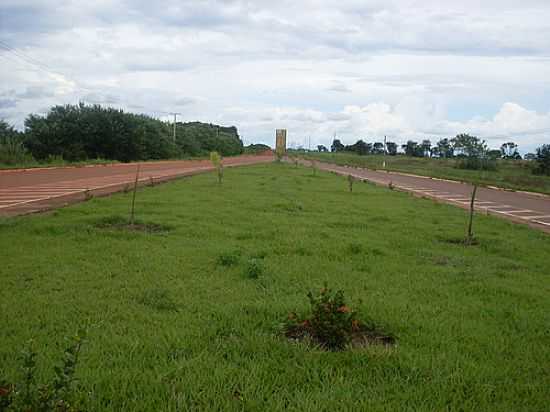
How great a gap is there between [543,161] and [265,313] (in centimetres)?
4121

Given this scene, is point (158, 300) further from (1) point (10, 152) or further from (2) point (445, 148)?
(2) point (445, 148)

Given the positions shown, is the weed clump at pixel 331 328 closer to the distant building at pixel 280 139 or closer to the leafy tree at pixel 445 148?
the distant building at pixel 280 139

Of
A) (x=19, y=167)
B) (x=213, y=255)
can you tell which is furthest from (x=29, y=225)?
(x=19, y=167)

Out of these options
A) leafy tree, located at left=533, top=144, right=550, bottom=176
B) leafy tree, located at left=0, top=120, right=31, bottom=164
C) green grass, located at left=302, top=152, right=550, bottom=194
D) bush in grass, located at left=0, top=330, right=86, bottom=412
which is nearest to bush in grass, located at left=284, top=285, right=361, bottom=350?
bush in grass, located at left=0, top=330, right=86, bottom=412

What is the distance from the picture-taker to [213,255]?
6.49m

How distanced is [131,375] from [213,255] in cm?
332

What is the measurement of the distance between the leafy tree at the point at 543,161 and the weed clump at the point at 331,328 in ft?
132

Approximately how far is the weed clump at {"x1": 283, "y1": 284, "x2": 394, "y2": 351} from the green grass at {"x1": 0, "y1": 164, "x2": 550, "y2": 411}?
146 millimetres

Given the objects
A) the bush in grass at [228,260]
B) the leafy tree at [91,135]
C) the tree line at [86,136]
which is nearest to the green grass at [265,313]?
the bush in grass at [228,260]

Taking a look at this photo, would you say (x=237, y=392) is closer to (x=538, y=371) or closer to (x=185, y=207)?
(x=538, y=371)

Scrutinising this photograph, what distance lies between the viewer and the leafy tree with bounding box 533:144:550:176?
39656mm

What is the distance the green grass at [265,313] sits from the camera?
3.12m

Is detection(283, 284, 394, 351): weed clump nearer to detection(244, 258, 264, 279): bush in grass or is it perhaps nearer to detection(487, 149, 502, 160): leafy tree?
detection(244, 258, 264, 279): bush in grass

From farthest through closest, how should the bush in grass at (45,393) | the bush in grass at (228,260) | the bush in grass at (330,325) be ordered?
the bush in grass at (228,260)
the bush in grass at (330,325)
the bush in grass at (45,393)
